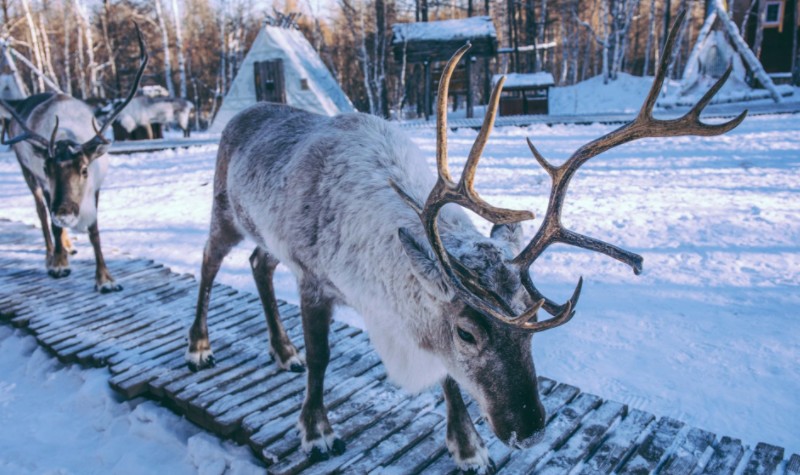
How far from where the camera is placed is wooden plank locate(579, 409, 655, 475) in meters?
2.27

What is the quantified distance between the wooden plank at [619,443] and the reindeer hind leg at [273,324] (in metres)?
1.58

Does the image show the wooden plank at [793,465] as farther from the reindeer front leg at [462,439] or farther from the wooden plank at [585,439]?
the reindeer front leg at [462,439]

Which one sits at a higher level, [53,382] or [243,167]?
[243,167]

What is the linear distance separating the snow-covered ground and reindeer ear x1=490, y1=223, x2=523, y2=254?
1.34 metres

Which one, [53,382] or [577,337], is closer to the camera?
[53,382]

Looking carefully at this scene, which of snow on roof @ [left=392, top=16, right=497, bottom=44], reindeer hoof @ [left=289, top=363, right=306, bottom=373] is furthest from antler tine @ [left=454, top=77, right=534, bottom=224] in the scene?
snow on roof @ [left=392, top=16, right=497, bottom=44]

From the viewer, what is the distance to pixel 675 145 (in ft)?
30.3

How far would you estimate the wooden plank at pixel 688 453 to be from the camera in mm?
2215

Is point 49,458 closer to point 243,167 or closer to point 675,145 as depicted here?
point 243,167

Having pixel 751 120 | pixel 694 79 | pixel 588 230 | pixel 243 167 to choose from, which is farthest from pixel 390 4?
pixel 243 167

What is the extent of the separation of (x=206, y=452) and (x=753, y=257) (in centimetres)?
425

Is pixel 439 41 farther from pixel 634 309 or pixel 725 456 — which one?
pixel 725 456

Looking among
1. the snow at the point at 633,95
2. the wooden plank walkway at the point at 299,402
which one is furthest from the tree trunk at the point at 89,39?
the wooden plank walkway at the point at 299,402

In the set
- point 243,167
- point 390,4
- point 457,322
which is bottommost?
point 457,322
